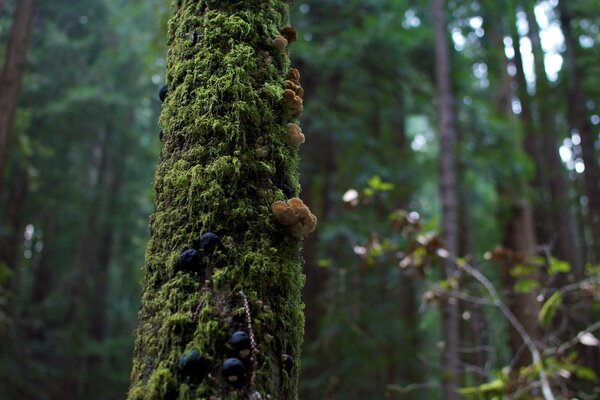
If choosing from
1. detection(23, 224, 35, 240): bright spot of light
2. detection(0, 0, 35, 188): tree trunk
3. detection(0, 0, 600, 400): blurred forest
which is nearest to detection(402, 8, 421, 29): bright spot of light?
detection(0, 0, 600, 400): blurred forest

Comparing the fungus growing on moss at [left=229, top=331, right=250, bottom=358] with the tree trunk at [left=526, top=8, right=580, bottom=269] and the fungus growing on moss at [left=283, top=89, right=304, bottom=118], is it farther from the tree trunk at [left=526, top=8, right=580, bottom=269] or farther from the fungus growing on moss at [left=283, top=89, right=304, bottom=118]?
the tree trunk at [left=526, top=8, right=580, bottom=269]

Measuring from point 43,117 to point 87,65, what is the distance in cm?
254

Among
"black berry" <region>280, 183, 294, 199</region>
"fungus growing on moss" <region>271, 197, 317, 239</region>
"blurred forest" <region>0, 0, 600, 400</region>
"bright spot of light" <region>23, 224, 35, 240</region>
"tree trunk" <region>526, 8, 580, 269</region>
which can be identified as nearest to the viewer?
"fungus growing on moss" <region>271, 197, 317, 239</region>

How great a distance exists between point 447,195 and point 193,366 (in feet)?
19.9

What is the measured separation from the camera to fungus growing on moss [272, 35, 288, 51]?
80.0 inches

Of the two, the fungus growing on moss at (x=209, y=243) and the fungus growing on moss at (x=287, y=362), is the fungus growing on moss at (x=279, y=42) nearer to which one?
the fungus growing on moss at (x=209, y=243)

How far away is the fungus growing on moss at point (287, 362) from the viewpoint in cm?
160

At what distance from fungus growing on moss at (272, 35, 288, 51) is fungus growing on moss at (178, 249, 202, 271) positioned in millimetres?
890

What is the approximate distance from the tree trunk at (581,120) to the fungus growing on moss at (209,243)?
918cm

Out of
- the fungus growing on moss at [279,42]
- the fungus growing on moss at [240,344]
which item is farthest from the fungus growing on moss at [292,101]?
the fungus growing on moss at [240,344]

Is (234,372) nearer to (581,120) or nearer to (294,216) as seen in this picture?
(294,216)

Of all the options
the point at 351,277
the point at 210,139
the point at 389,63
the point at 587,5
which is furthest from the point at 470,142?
the point at 210,139

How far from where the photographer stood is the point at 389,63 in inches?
394

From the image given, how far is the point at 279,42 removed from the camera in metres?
2.03
